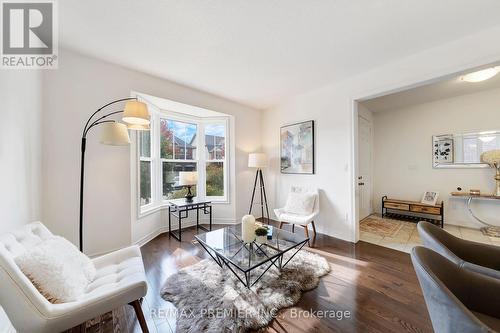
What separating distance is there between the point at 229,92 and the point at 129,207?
96.1 inches

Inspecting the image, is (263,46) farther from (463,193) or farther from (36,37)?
(463,193)

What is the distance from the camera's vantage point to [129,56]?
2266mm

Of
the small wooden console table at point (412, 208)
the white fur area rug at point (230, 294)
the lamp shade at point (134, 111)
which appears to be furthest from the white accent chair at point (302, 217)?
the lamp shade at point (134, 111)

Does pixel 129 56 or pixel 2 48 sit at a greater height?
pixel 129 56

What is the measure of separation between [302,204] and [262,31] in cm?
249

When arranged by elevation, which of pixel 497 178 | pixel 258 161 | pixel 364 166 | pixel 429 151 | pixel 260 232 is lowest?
pixel 260 232

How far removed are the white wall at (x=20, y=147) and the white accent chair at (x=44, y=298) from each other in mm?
297

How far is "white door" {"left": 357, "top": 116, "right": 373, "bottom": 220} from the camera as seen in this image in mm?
3982

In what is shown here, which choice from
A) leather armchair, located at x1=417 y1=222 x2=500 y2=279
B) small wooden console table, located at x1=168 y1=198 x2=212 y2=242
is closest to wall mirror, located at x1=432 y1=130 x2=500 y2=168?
leather armchair, located at x1=417 y1=222 x2=500 y2=279

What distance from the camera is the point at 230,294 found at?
1.70 m

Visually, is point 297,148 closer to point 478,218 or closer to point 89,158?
point 89,158

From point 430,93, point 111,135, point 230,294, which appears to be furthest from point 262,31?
point 430,93

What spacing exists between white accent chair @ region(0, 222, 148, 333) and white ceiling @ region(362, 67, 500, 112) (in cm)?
445

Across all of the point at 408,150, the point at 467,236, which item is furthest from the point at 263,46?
the point at 467,236
